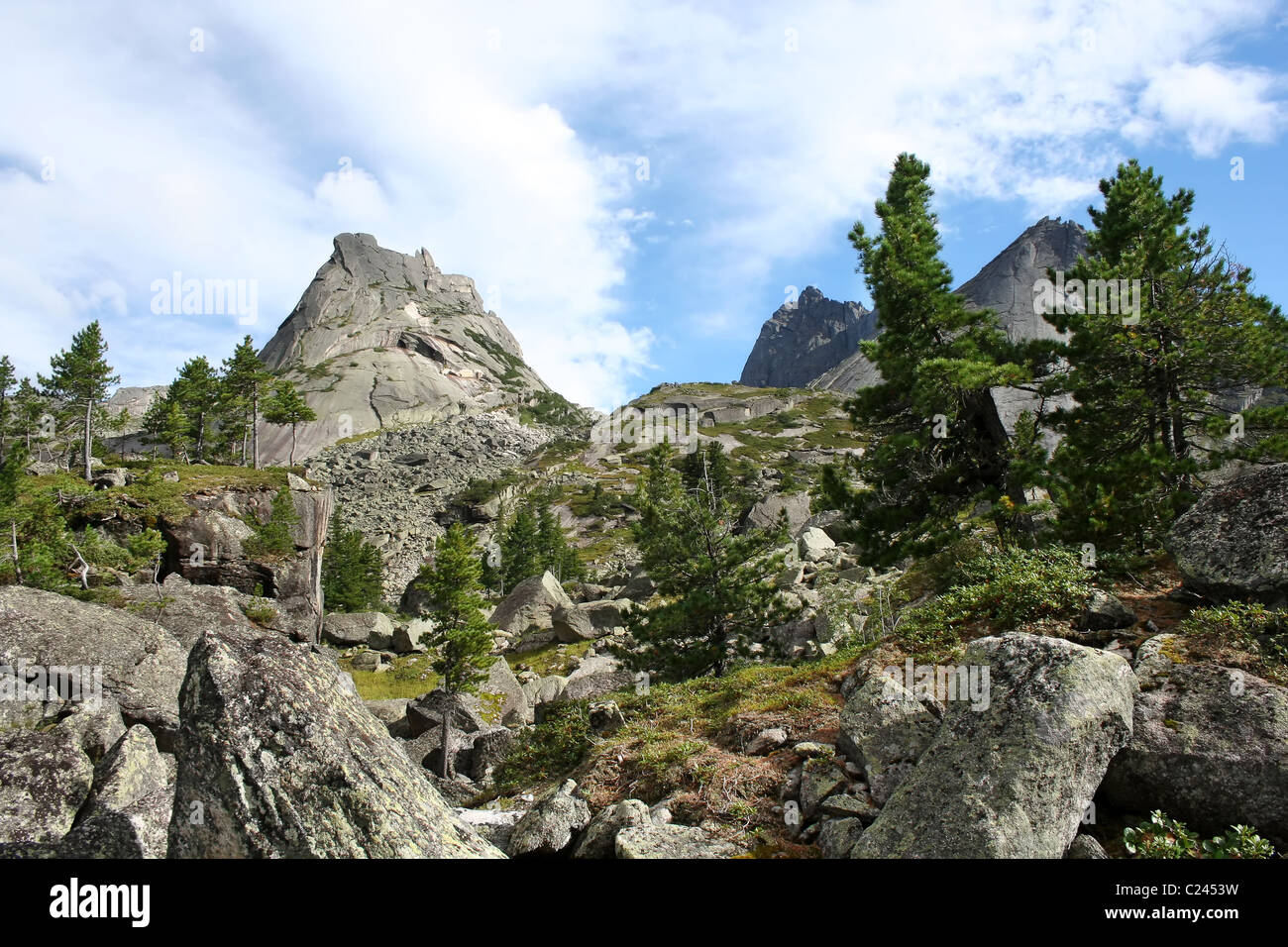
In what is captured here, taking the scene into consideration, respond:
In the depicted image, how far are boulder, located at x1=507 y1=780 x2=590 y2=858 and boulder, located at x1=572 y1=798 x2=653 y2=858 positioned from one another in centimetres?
26

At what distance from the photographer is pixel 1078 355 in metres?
19.3

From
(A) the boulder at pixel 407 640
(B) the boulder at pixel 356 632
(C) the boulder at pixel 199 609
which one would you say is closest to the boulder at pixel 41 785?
(C) the boulder at pixel 199 609

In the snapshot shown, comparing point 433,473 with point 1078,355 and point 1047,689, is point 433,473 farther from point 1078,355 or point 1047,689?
point 1047,689

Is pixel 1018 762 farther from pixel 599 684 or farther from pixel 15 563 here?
pixel 15 563

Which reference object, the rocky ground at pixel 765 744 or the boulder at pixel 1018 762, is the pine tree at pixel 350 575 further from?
the boulder at pixel 1018 762

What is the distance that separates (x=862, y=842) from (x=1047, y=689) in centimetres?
266

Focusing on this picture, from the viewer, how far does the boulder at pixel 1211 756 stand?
7.01 metres

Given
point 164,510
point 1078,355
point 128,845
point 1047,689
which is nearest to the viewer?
point 1047,689

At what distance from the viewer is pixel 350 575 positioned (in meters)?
68.7

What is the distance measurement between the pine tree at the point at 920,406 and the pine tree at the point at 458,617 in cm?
1742

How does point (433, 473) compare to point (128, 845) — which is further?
point (433, 473)

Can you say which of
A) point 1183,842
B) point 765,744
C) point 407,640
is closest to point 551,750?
point 765,744
